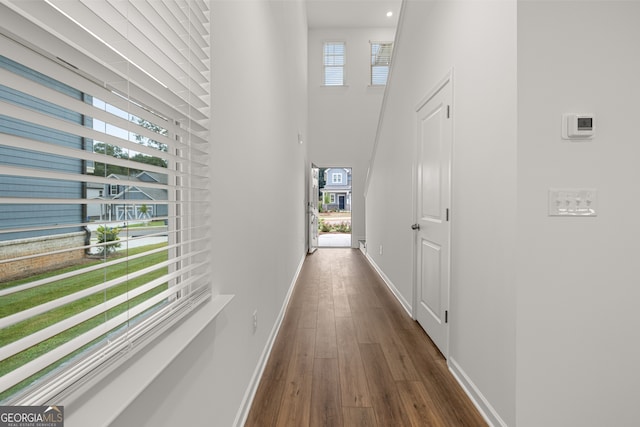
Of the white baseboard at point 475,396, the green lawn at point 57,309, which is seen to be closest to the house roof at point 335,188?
the white baseboard at point 475,396

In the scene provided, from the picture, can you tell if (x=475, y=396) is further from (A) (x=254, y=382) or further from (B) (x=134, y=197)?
(B) (x=134, y=197)

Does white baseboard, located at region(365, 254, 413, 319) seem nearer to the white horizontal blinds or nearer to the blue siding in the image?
the white horizontal blinds

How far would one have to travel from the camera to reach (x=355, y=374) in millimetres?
2076

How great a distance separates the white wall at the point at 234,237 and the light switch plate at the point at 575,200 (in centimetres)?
147

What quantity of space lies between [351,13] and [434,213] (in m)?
6.89

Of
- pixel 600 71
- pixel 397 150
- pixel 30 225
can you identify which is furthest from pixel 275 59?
pixel 30 225

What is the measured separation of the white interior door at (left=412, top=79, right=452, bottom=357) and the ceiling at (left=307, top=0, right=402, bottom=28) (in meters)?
5.76

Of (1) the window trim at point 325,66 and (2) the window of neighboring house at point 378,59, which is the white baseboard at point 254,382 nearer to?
(1) the window trim at point 325,66

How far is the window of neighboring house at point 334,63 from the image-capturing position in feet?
26.5

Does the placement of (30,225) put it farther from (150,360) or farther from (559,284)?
(559,284)

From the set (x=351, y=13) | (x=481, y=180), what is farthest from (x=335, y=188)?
(x=481, y=180)

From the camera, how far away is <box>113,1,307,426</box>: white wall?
98 centimetres

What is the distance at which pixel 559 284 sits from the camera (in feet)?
4.68

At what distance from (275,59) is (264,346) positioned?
7.86 ft
